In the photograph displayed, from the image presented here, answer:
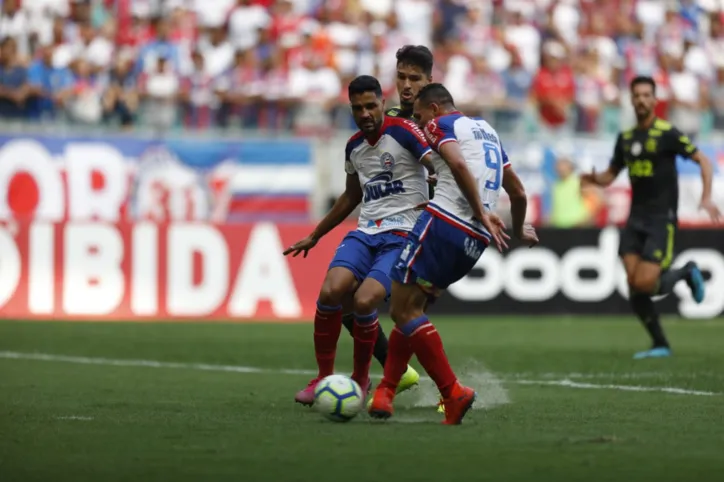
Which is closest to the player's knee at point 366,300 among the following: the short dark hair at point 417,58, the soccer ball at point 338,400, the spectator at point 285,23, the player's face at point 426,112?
the soccer ball at point 338,400

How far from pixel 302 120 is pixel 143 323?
4.39 metres

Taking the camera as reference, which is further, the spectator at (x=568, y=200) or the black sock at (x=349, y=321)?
Answer: the spectator at (x=568, y=200)

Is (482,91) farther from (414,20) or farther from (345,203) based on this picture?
(345,203)

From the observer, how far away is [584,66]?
2320 centimetres

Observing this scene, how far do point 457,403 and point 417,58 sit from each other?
87.2 inches

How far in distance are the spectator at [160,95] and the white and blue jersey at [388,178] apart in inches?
426

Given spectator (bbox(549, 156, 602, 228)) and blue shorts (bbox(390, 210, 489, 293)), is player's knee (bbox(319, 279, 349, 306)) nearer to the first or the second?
blue shorts (bbox(390, 210, 489, 293))

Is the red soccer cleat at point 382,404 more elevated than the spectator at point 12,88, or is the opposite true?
the spectator at point 12,88

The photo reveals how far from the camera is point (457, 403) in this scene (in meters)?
7.68

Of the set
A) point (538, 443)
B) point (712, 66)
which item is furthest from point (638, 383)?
point (712, 66)

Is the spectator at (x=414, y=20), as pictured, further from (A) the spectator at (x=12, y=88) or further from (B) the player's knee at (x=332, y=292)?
(B) the player's knee at (x=332, y=292)

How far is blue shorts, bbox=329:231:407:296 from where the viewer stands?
28.8ft

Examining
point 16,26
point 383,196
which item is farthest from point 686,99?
point 383,196

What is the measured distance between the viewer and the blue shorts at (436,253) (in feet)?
25.4
